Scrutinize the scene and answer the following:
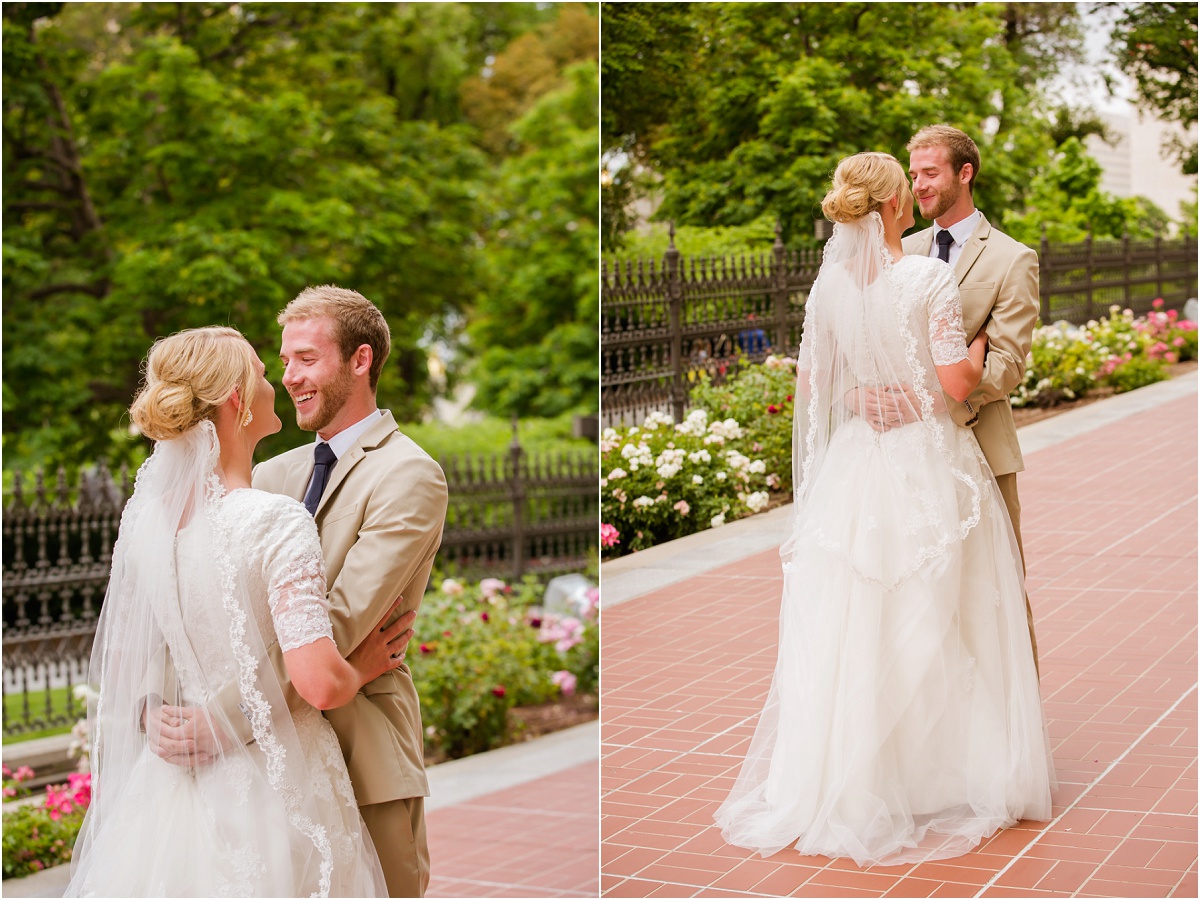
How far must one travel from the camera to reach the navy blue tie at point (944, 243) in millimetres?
3730

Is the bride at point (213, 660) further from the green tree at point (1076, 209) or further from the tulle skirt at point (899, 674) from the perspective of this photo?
the green tree at point (1076, 209)

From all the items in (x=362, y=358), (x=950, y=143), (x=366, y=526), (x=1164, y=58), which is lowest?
(x=366, y=526)

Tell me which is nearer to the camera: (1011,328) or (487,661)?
(1011,328)

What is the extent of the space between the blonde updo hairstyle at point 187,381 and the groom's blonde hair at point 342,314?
0.55 feet

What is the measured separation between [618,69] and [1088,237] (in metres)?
2.25

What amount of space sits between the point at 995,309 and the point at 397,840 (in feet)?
7.31

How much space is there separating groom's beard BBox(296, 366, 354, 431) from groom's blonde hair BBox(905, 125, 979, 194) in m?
1.89

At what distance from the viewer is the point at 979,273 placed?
12.1 ft

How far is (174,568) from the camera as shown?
97.6 inches

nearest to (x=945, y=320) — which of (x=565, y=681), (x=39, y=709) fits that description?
(x=565, y=681)

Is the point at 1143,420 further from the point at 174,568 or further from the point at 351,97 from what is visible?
the point at 351,97

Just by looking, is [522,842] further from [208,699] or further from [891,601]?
[208,699]

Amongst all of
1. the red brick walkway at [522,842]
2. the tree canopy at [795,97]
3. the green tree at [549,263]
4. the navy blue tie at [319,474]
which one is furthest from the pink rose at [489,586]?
the green tree at [549,263]

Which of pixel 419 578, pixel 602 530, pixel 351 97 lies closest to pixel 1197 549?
pixel 602 530
